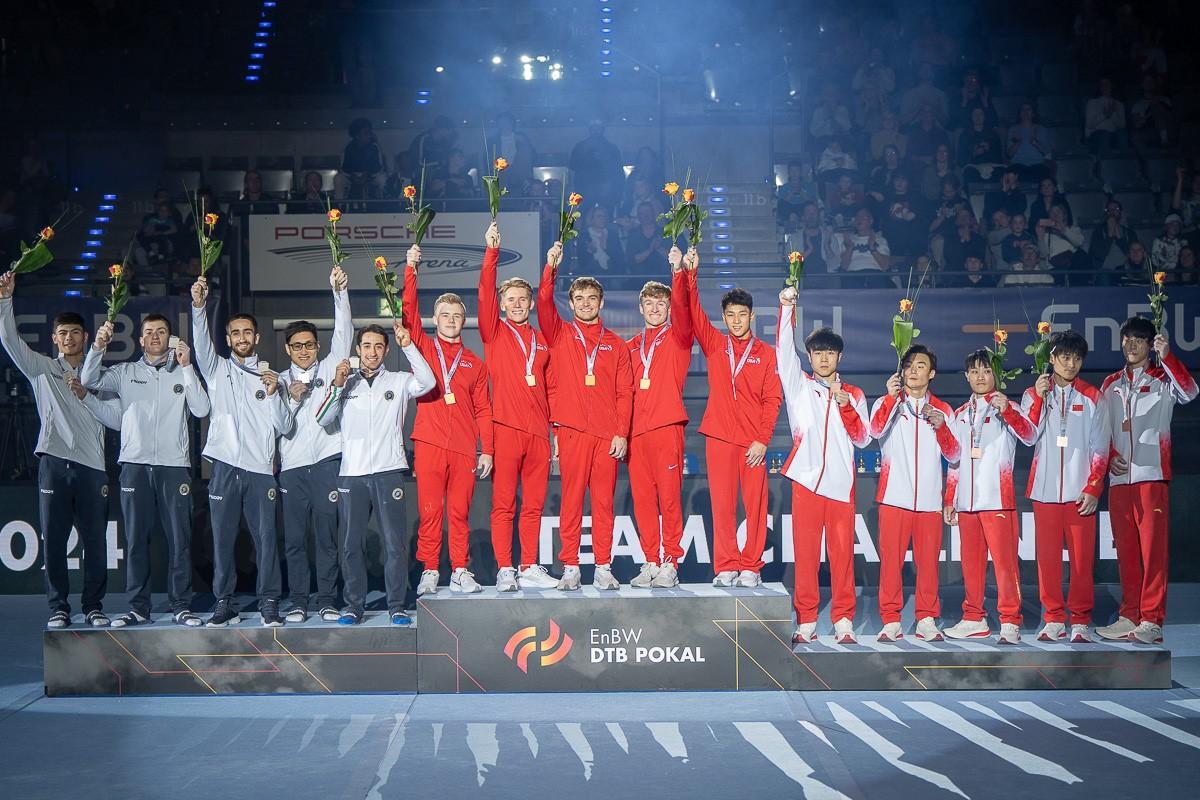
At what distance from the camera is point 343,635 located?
6.97 metres

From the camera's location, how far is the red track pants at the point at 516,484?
7332 mm

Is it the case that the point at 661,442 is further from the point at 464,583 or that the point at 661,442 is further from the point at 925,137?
the point at 925,137

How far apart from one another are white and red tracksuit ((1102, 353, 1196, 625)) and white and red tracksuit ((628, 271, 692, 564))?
2.66m

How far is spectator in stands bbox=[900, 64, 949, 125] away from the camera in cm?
1552

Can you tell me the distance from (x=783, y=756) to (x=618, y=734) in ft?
2.78

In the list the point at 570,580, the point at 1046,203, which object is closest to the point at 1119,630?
the point at 570,580

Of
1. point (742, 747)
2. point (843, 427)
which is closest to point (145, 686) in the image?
point (742, 747)

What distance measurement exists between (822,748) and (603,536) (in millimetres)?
2103

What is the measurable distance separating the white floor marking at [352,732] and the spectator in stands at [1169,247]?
9.81 meters

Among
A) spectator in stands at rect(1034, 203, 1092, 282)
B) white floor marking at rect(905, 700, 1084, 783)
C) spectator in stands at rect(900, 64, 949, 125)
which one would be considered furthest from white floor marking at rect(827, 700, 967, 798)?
spectator in stands at rect(900, 64, 949, 125)

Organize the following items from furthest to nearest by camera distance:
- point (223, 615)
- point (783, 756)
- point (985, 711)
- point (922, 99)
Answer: point (922, 99), point (223, 615), point (985, 711), point (783, 756)

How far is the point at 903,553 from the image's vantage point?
23.7ft

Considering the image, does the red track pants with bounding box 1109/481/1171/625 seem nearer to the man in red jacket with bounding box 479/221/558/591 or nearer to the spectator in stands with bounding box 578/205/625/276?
the man in red jacket with bounding box 479/221/558/591

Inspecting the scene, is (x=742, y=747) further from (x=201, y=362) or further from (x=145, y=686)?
(x=201, y=362)
